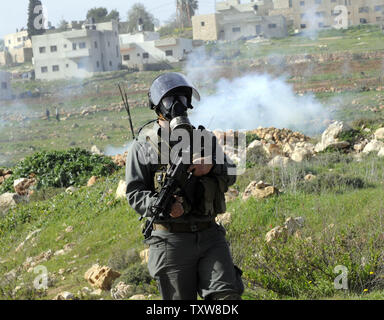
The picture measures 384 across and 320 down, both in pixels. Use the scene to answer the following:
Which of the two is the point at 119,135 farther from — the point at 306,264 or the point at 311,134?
the point at 306,264

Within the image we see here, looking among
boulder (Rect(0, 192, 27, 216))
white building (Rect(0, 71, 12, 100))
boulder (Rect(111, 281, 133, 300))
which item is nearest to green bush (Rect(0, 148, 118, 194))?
boulder (Rect(0, 192, 27, 216))

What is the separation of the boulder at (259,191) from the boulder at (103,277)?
92.2 inches

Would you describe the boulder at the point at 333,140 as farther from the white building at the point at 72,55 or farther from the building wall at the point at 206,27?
the building wall at the point at 206,27

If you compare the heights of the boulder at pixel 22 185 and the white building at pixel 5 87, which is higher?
the white building at pixel 5 87

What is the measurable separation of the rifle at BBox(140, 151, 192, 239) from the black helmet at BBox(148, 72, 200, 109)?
440mm

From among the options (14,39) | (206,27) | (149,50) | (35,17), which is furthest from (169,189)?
(14,39)

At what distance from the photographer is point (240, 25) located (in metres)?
56.3

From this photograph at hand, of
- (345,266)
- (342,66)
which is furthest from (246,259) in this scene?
(342,66)

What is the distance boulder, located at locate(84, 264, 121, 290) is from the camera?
6051mm

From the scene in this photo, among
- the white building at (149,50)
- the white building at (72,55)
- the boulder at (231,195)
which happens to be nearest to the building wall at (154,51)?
the white building at (149,50)

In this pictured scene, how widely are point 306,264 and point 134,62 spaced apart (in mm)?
47686

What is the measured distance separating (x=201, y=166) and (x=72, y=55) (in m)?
47.8

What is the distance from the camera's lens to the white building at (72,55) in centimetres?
4906

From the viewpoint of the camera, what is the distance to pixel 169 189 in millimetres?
3168
